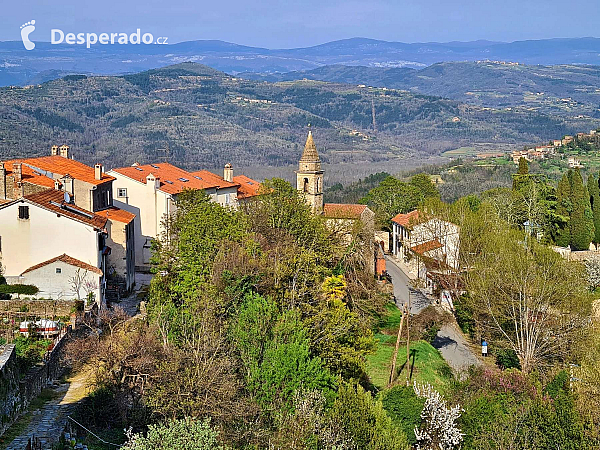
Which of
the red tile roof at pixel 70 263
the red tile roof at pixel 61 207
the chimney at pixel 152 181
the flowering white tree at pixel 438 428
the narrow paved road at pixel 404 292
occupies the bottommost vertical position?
the narrow paved road at pixel 404 292

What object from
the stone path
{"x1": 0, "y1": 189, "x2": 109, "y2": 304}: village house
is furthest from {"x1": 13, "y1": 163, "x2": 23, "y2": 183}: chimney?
the stone path

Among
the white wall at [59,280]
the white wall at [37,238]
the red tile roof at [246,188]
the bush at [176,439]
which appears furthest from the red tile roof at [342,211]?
the bush at [176,439]

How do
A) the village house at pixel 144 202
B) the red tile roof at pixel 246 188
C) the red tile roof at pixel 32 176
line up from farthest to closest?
the red tile roof at pixel 246 188 < the village house at pixel 144 202 < the red tile roof at pixel 32 176

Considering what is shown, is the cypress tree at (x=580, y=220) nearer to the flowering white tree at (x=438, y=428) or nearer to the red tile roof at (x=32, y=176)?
the flowering white tree at (x=438, y=428)

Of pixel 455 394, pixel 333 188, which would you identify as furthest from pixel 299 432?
pixel 333 188

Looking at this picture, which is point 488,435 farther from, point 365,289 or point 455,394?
point 365,289

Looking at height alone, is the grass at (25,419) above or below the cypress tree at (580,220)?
above
